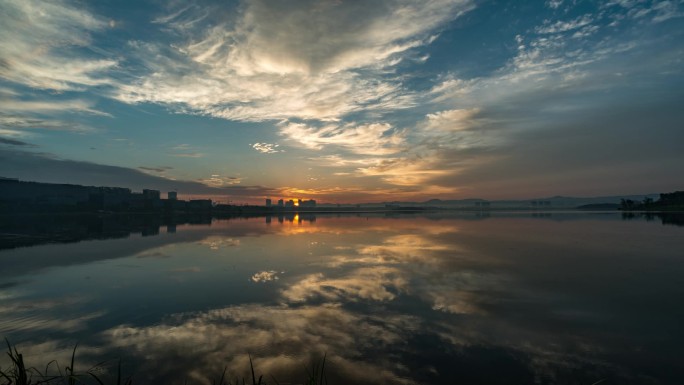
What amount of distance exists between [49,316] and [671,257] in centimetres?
3381

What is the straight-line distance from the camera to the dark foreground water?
8.16m

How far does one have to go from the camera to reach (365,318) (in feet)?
37.5

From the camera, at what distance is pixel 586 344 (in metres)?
9.19

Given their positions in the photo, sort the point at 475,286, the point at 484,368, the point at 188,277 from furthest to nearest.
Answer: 1. the point at 188,277
2. the point at 475,286
3. the point at 484,368

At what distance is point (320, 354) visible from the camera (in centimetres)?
884

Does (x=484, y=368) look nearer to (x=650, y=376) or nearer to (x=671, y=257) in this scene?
(x=650, y=376)

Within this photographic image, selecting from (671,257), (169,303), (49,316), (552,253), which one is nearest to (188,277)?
(169,303)

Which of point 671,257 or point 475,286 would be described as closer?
point 475,286

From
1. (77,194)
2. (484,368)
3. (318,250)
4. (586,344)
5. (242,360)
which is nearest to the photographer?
(484,368)

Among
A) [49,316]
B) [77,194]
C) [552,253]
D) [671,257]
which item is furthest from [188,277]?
[77,194]

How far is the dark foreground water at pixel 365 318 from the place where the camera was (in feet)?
26.8

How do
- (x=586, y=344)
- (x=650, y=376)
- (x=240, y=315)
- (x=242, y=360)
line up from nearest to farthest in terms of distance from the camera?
(x=650, y=376)
(x=242, y=360)
(x=586, y=344)
(x=240, y=315)

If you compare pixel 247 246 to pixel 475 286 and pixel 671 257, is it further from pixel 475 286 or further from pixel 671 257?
pixel 671 257

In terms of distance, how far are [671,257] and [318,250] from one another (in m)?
24.4
